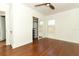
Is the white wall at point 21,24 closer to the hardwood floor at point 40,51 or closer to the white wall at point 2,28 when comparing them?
the hardwood floor at point 40,51

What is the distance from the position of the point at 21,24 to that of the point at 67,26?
11.3ft

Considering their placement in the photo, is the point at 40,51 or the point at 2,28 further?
the point at 2,28

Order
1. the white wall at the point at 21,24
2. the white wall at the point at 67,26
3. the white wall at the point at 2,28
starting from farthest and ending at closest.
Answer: the white wall at the point at 2,28
the white wall at the point at 67,26
the white wall at the point at 21,24

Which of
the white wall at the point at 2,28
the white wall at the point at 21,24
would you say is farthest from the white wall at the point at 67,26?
the white wall at the point at 2,28

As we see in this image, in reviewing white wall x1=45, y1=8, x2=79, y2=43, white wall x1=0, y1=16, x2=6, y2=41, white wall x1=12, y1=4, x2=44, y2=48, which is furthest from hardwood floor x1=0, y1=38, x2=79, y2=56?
white wall x1=0, y1=16, x2=6, y2=41

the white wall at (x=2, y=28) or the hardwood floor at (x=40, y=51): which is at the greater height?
the white wall at (x=2, y=28)

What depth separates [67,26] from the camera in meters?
7.58

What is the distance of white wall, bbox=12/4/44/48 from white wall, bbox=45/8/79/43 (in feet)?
8.45

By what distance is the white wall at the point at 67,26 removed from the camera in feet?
22.4

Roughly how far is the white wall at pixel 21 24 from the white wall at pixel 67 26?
258 centimetres

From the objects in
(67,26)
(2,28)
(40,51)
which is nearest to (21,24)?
(40,51)

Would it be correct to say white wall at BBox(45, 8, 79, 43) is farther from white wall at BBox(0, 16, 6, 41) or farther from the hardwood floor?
white wall at BBox(0, 16, 6, 41)

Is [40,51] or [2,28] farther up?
[2,28]

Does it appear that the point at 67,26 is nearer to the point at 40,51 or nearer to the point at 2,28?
the point at 40,51
